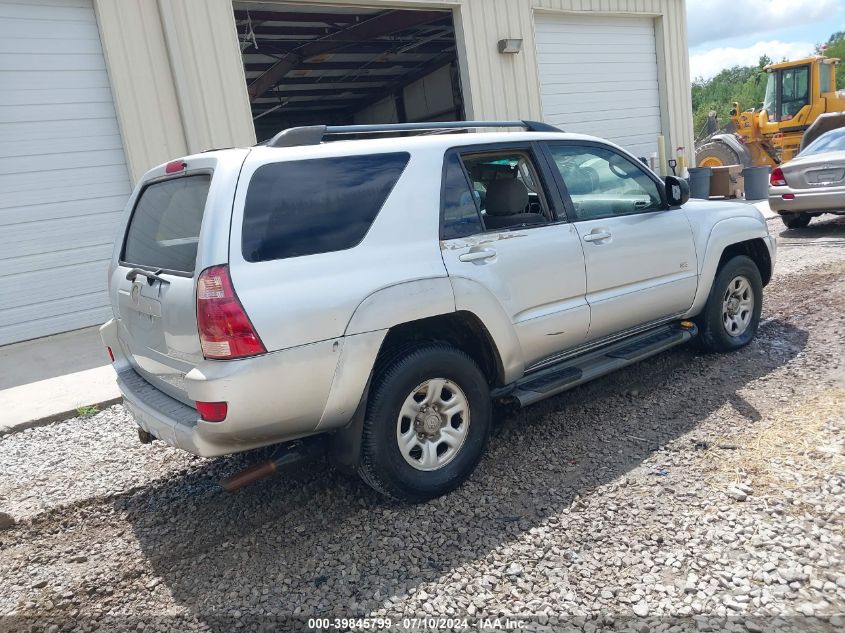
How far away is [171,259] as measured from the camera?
3.25 m

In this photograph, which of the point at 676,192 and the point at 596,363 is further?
the point at 676,192

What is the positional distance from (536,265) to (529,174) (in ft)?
2.25

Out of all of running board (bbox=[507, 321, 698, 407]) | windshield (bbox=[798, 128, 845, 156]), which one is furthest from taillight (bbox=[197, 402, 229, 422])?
windshield (bbox=[798, 128, 845, 156])

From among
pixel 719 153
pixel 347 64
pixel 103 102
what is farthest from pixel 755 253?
pixel 719 153

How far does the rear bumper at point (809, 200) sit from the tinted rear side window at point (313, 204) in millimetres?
8236

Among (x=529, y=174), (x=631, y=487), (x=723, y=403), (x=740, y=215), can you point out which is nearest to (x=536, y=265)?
(x=529, y=174)

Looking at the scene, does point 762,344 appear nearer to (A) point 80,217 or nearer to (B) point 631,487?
(B) point 631,487

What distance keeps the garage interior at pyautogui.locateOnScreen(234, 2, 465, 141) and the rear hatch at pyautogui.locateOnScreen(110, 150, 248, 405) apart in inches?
241

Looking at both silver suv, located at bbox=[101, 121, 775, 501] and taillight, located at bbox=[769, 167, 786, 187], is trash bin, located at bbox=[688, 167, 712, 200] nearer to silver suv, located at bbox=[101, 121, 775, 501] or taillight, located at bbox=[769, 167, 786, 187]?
taillight, located at bbox=[769, 167, 786, 187]

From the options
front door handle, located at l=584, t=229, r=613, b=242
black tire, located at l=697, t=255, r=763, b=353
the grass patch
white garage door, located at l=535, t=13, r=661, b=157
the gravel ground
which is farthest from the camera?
white garage door, located at l=535, t=13, r=661, b=157

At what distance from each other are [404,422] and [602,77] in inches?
433

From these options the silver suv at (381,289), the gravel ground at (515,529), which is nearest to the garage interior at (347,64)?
the silver suv at (381,289)

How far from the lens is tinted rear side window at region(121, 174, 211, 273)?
122 inches

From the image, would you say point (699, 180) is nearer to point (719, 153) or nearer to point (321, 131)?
point (719, 153)
